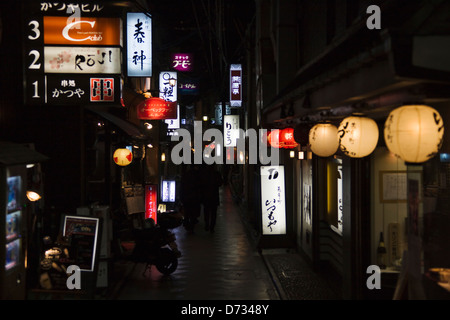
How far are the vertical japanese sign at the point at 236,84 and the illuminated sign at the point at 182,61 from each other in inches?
275

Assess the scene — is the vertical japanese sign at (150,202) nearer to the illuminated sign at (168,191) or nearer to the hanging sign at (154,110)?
the hanging sign at (154,110)

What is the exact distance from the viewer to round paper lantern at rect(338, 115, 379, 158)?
7.37 meters

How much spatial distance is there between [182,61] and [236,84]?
778 cm

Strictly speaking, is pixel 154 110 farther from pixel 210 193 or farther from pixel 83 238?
pixel 83 238

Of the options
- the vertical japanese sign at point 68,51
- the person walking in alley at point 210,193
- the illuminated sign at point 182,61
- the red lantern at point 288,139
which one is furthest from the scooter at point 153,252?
the illuminated sign at point 182,61

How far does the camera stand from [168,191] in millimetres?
24969

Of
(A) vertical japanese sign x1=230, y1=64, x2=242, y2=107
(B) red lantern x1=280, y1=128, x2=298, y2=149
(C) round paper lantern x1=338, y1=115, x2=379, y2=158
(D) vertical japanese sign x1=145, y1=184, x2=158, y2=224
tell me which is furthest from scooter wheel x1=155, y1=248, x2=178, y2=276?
(A) vertical japanese sign x1=230, y1=64, x2=242, y2=107

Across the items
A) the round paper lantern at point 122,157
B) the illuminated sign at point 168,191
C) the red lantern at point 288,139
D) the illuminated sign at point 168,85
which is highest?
the illuminated sign at point 168,85

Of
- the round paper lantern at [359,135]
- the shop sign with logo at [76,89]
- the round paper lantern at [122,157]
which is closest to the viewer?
the round paper lantern at [359,135]

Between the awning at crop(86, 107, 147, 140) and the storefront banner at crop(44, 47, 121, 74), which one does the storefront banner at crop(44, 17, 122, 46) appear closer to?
the storefront banner at crop(44, 47, 121, 74)

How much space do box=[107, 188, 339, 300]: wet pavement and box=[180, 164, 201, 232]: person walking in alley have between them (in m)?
2.32

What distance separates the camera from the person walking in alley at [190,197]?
67.2 feet

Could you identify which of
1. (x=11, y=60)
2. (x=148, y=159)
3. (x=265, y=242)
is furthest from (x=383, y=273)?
(x=148, y=159)

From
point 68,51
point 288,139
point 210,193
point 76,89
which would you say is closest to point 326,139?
point 288,139
